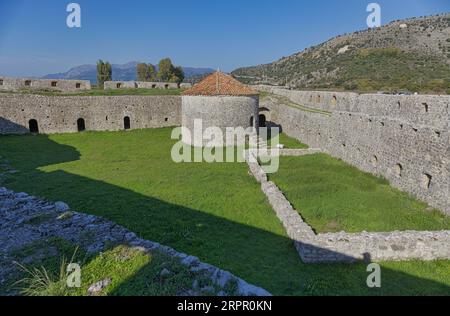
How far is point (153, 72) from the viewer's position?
59.8 meters

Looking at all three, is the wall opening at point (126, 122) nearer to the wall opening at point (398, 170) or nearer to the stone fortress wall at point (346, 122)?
the stone fortress wall at point (346, 122)

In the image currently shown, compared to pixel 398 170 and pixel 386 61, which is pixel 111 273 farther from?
pixel 386 61

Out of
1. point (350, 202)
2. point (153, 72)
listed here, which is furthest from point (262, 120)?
point (153, 72)

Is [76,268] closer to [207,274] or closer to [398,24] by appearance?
[207,274]

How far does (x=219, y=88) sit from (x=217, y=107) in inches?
58.3

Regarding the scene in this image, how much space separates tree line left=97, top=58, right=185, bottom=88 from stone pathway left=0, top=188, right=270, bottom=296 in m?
→ 48.1

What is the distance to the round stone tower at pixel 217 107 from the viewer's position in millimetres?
22391

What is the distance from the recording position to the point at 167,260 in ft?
19.5

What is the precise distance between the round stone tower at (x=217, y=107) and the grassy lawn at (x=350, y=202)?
8.51m

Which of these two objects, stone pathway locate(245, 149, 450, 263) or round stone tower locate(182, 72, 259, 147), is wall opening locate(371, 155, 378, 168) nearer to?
stone pathway locate(245, 149, 450, 263)

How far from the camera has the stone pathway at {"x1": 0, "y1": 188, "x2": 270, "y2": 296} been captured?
5414 millimetres

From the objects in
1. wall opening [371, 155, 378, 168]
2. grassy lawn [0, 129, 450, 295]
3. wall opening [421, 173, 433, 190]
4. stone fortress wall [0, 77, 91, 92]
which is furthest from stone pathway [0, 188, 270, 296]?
stone fortress wall [0, 77, 91, 92]

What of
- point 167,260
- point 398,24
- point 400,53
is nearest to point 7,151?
point 167,260

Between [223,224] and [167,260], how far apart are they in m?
4.31
